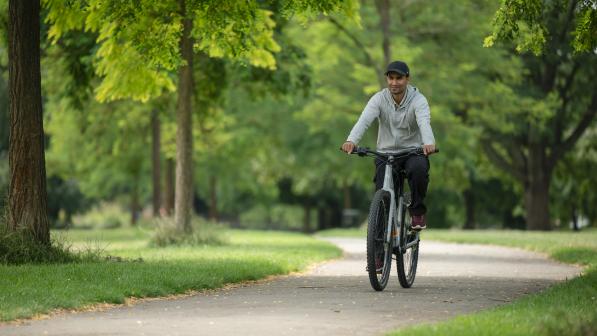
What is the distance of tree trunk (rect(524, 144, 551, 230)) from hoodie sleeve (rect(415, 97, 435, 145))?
30.7 m

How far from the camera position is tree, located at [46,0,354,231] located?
15.9 meters

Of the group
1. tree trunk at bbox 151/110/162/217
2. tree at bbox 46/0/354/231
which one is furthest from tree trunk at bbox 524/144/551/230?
tree at bbox 46/0/354/231

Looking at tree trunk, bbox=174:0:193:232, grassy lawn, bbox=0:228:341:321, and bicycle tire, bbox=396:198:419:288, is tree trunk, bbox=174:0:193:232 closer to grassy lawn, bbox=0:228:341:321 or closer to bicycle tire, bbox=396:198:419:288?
grassy lawn, bbox=0:228:341:321

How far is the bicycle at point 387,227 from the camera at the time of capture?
1107 cm

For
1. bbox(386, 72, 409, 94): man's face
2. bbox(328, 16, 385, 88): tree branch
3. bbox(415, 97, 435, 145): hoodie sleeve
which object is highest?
bbox(328, 16, 385, 88): tree branch

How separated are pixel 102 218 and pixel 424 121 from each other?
6426 centimetres

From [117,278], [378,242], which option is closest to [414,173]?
[378,242]

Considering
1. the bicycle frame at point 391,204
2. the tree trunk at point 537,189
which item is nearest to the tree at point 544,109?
the tree trunk at point 537,189

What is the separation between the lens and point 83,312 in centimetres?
991

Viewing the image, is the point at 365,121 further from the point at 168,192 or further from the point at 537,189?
the point at 537,189

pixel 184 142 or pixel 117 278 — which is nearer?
pixel 117 278

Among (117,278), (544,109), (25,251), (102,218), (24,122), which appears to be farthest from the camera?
(102,218)

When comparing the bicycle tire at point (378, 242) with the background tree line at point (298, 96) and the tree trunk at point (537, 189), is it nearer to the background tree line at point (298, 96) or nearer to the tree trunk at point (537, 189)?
the background tree line at point (298, 96)

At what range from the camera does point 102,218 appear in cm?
7406
